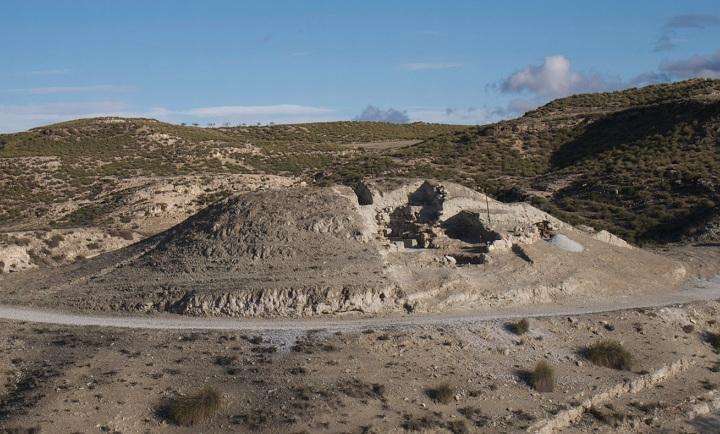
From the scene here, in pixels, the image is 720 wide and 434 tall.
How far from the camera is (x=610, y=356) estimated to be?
2155 centimetres

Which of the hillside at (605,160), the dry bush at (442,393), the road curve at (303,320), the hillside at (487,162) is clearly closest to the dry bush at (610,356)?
the road curve at (303,320)

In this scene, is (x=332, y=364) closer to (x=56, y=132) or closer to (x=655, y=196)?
(x=655, y=196)

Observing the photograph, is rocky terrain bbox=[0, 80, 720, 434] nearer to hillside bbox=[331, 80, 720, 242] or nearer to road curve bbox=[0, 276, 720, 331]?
road curve bbox=[0, 276, 720, 331]

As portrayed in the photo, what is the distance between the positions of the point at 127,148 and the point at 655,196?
43735 millimetres

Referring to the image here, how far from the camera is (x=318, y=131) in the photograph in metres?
92.8

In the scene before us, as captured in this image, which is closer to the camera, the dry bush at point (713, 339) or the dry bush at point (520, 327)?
the dry bush at point (520, 327)

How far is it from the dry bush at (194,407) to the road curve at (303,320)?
4121 millimetres

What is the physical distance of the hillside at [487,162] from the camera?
156ft

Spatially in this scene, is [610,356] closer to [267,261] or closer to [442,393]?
[442,393]

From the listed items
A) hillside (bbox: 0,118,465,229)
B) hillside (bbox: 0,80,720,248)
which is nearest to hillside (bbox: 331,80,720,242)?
hillside (bbox: 0,80,720,248)

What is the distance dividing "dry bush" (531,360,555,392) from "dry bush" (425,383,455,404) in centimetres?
226

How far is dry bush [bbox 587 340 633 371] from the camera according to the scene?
2144 centimetres

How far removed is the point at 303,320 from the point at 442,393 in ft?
18.3

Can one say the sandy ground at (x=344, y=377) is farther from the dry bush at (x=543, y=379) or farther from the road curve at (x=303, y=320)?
the road curve at (x=303, y=320)
